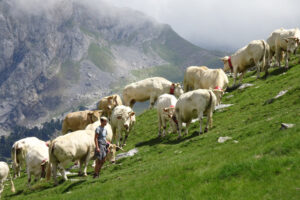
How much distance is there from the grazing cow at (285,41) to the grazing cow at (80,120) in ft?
69.4

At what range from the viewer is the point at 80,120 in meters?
34.6

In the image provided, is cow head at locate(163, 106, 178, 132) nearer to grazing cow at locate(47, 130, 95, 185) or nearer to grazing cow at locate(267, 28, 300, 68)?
grazing cow at locate(47, 130, 95, 185)

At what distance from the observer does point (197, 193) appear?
10938mm

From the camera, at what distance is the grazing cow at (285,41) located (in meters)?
33.3

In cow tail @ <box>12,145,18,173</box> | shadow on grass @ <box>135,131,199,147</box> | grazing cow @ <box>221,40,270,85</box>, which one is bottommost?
cow tail @ <box>12,145,18,173</box>

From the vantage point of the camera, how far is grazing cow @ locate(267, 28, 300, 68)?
33.3m

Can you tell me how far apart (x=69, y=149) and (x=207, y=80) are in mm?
18434

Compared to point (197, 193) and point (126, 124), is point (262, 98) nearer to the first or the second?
point (126, 124)

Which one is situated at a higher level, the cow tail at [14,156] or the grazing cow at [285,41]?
the grazing cow at [285,41]

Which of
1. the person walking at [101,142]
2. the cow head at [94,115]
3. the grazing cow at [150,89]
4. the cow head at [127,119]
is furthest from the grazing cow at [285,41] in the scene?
the person walking at [101,142]

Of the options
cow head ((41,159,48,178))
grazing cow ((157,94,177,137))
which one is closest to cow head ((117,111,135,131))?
grazing cow ((157,94,177,137))

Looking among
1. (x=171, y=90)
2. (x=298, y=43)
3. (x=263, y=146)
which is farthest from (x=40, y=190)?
(x=298, y=43)

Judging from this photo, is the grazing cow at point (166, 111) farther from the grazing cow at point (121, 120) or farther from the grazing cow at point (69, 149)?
the grazing cow at point (69, 149)

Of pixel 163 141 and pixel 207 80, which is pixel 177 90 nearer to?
pixel 207 80
